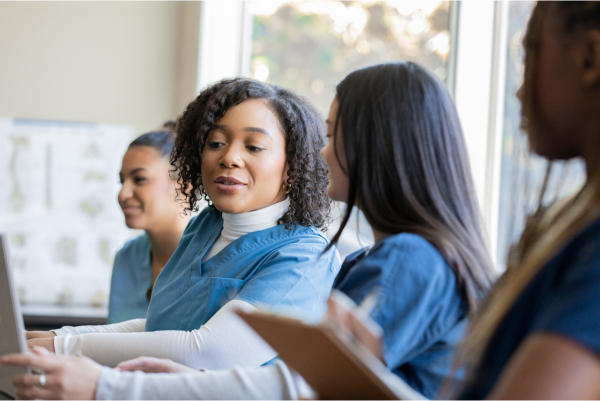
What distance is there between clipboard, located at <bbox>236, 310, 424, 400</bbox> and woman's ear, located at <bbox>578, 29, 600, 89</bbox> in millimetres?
342

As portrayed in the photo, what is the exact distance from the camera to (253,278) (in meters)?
1.23

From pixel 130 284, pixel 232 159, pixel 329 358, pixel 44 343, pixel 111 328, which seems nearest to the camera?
pixel 329 358

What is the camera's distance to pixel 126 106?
8.13 ft

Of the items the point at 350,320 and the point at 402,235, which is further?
the point at 402,235

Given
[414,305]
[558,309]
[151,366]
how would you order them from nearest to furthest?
[558,309], [414,305], [151,366]

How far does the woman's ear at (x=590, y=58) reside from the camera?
0.53 metres

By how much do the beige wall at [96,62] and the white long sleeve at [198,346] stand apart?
56.4 inches

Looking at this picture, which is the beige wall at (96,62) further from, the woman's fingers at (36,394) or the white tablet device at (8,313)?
the woman's fingers at (36,394)

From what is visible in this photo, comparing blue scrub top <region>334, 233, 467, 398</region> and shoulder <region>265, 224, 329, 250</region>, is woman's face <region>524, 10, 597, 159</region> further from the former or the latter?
shoulder <region>265, 224, 329, 250</region>

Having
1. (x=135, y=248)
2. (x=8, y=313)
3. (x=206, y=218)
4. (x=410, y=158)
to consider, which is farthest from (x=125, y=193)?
(x=410, y=158)

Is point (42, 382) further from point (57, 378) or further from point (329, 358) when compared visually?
point (329, 358)

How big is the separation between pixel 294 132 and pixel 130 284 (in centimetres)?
85

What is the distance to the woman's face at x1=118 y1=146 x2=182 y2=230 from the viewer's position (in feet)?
6.39

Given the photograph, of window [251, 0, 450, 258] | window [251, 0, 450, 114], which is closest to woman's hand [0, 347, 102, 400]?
window [251, 0, 450, 258]
